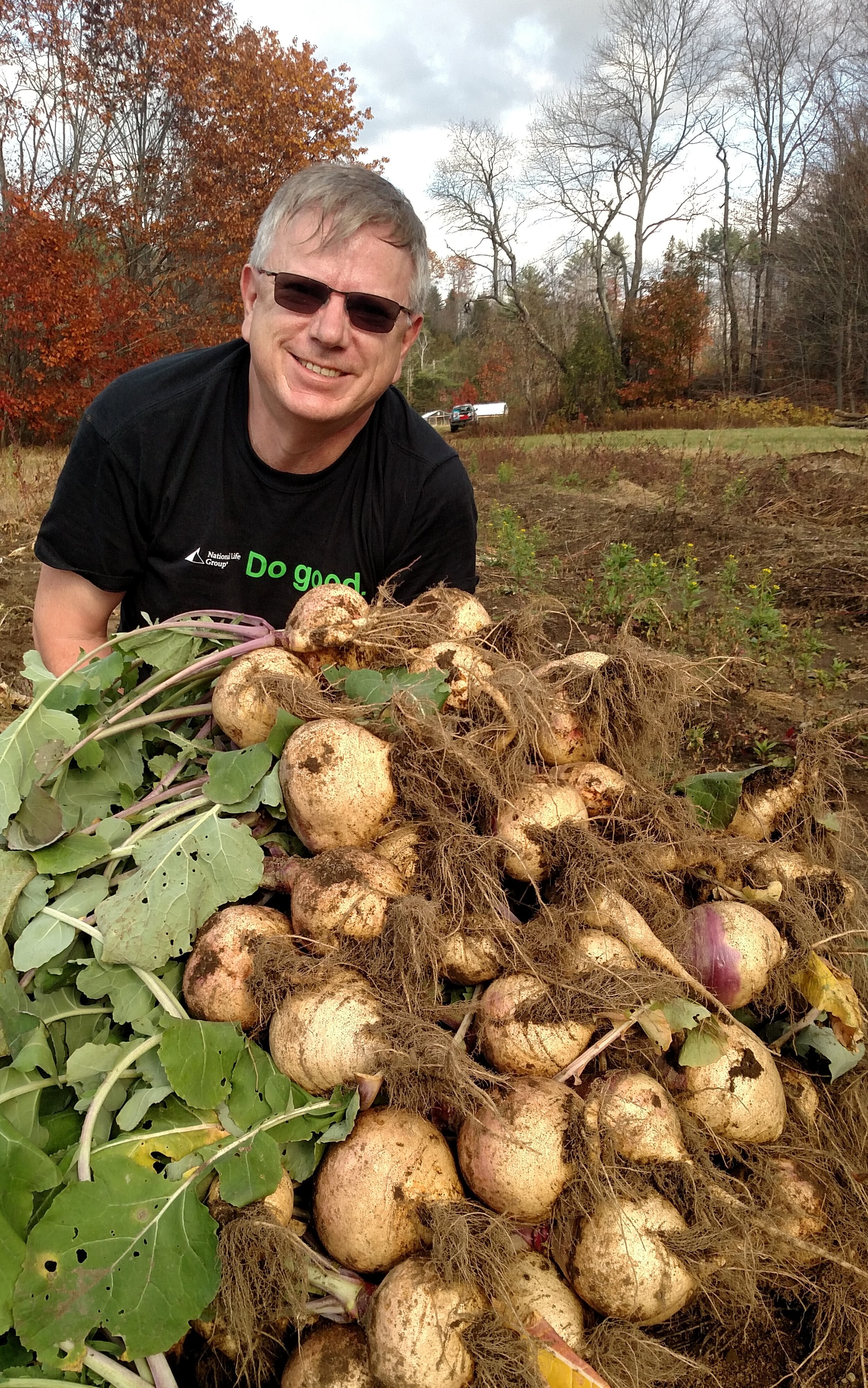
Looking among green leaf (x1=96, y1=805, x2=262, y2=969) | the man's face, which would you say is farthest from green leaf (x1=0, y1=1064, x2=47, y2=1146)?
the man's face

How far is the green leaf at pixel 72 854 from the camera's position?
5.37ft

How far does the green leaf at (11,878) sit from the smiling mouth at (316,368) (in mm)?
1565

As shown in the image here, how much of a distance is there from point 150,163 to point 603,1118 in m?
27.7

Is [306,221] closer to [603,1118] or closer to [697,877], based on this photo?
[697,877]

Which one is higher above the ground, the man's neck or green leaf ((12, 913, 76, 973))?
the man's neck

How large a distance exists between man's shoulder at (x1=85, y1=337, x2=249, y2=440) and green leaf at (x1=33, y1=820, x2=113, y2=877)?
5.03 feet

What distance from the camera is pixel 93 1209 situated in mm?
1329

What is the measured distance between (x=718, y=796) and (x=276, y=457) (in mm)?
1730

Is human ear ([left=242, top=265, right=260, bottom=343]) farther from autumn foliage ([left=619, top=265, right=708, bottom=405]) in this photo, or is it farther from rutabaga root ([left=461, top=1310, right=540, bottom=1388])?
autumn foliage ([left=619, top=265, right=708, bottom=405])

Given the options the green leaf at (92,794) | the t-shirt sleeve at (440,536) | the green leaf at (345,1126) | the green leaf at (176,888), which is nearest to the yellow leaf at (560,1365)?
the green leaf at (345,1126)


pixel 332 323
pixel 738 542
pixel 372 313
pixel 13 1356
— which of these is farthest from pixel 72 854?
pixel 738 542

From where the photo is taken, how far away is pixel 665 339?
3175 cm

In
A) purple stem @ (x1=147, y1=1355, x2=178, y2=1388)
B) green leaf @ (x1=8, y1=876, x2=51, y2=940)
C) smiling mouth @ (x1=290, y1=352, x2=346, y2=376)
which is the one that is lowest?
purple stem @ (x1=147, y1=1355, x2=178, y2=1388)

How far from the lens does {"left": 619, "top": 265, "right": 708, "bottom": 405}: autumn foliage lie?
3155 cm
